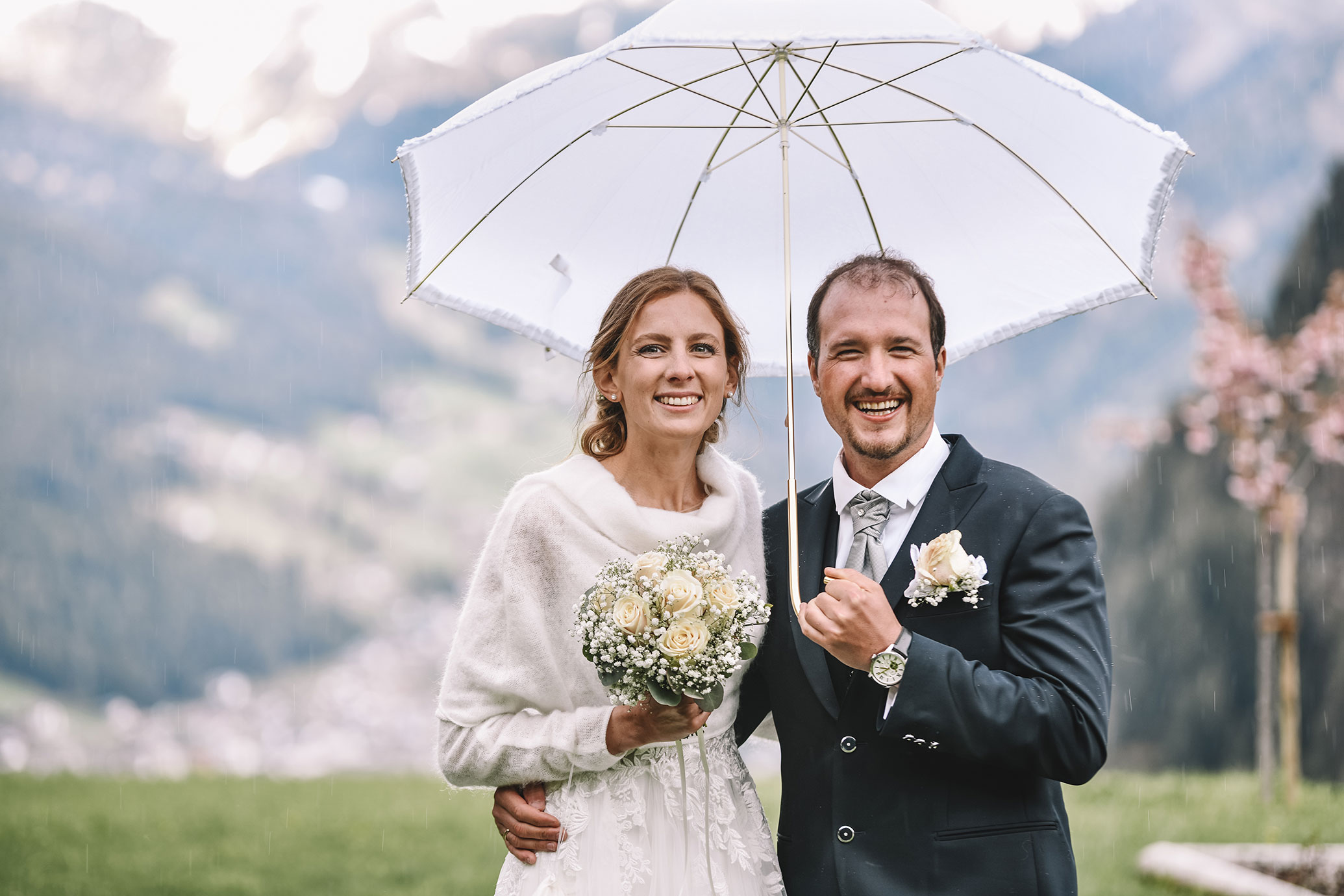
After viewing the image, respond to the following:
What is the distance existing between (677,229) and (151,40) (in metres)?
11.5

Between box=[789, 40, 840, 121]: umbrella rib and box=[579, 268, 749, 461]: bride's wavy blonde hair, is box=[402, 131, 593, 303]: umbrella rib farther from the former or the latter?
box=[789, 40, 840, 121]: umbrella rib

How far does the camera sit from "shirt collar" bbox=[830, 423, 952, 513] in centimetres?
273

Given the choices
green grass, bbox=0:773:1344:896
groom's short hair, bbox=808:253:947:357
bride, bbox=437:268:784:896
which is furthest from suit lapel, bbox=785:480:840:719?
green grass, bbox=0:773:1344:896

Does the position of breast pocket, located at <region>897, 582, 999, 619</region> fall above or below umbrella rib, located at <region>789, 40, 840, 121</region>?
below

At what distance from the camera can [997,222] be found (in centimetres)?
310

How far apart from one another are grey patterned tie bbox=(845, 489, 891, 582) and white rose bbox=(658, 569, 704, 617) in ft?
1.75

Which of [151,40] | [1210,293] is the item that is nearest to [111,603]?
[151,40]

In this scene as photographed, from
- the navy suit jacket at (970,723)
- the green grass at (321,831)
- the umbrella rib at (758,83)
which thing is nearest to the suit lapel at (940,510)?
the navy suit jacket at (970,723)

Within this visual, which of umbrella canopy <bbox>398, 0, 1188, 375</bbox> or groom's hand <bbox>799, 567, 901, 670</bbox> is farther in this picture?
umbrella canopy <bbox>398, 0, 1188, 375</bbox>

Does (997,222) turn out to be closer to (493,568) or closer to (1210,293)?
(493,568)

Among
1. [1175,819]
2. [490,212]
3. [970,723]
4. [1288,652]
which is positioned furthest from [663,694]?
[1175,819]

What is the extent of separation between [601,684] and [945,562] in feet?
2.91

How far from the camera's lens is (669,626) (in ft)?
7.52

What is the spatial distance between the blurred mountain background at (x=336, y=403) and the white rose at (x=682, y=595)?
747 cm
